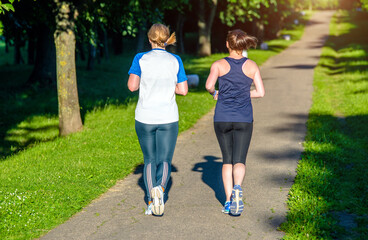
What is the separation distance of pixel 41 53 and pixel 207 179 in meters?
13.9

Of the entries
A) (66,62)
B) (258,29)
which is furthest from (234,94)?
(258,29)

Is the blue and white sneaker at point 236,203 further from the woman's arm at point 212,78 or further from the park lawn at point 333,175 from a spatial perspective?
the woman's arm at point 212,78

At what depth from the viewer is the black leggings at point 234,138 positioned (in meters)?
5.11

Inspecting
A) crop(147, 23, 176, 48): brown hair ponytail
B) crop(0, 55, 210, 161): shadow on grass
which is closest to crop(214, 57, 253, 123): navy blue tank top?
Answer: crop(147, 23, 176, 48): brown hair ponytail

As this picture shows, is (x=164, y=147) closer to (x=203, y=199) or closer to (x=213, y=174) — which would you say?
(x=203, y=199)

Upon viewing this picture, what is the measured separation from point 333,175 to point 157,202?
2962mm

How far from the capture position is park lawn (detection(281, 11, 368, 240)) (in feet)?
16.1

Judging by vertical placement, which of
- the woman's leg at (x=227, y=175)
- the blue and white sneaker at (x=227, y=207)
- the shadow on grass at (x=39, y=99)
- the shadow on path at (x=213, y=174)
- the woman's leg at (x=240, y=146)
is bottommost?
the shadow on grass at (x=39, y=99)

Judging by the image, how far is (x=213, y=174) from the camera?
6977 mm

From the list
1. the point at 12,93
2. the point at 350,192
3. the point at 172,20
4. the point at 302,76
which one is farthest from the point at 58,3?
the point at 172,20

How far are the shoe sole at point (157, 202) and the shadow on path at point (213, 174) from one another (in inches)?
38.1

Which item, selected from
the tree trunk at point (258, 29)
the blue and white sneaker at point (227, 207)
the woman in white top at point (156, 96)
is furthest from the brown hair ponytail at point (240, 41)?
the tree trunk at point (258, 29)

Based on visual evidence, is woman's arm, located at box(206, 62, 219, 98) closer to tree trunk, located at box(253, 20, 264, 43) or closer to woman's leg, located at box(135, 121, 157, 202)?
woman's leg, located at box(135, 121, 157, 202)

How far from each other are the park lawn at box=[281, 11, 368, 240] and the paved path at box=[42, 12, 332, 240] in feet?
0.70
